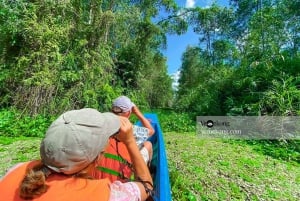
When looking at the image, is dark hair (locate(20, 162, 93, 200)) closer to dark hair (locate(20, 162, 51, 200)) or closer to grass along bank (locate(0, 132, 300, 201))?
dark hair (locate(20, 162, 51, 200))

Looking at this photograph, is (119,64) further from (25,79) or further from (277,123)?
(277,123)

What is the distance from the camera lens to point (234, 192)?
3.37 meters

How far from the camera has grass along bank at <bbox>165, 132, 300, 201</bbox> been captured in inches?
131

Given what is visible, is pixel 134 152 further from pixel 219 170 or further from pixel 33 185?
pixel 219 170

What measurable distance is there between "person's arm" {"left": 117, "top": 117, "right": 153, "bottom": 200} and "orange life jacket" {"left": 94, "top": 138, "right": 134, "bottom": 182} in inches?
10.7

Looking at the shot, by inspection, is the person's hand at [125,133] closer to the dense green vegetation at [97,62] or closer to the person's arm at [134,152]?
the person's arm at [134,152]

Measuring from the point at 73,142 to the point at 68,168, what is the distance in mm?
112

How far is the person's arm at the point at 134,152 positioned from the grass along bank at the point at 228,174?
5.66ft

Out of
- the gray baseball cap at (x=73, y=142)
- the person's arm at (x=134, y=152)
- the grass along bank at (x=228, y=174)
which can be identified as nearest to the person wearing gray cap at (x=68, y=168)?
the gray baseball cap at (x=73, y=142)

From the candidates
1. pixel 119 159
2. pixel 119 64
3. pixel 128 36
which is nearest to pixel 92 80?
pixel 119 64

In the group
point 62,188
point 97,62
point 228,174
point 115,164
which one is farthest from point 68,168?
point 97,62

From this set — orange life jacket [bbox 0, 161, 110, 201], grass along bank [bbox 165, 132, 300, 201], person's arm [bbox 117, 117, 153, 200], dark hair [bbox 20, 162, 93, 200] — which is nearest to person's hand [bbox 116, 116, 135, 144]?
person's arm [bbox 117, 117, 153, 200]

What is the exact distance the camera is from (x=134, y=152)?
4.99ft

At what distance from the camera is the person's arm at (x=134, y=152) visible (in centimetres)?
144
